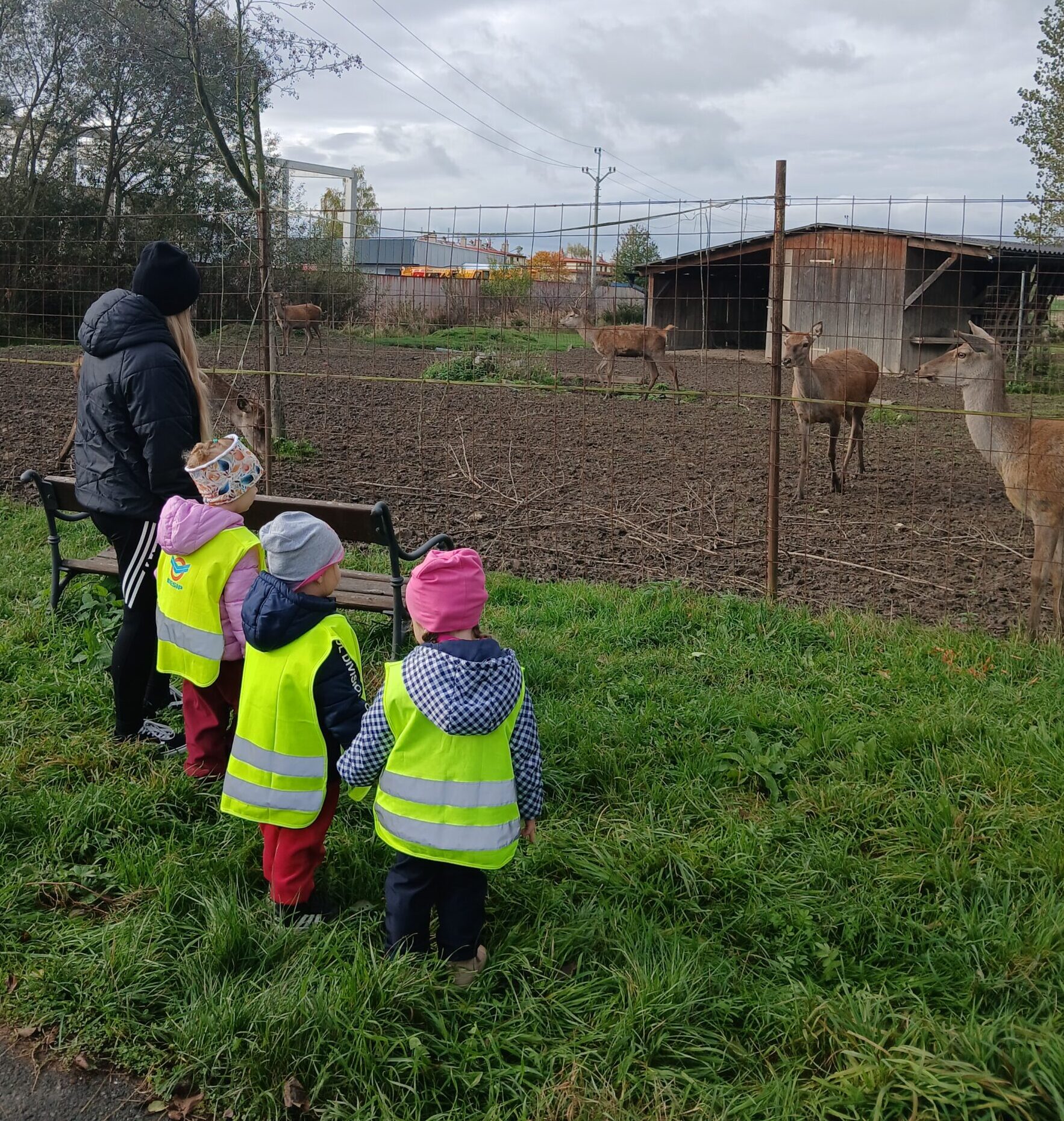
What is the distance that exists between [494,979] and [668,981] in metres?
0.47

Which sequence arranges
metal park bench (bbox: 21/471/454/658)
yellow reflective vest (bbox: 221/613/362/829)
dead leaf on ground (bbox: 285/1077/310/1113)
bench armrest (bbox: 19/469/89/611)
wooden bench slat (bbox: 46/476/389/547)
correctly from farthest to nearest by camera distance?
bench armrest (bbox: 19/469/89/611) < wooden bench slat (bbox: 46/476/389/547) < metal park bench (bbox: 21/471/454/658) < yellow reflective vest (bbox: 221/613/362/829) < dead leaf on ground (bbox: 285/1077/310/1113)

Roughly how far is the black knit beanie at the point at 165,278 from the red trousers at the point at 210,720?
4.98 ft

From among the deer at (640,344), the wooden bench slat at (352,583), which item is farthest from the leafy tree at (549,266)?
the deer at (640,344)

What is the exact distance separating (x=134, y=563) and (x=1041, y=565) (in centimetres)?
494

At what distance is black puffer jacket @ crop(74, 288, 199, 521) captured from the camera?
13.7 ft

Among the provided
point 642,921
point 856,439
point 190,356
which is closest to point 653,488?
point 856,439

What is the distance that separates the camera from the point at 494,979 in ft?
9.59

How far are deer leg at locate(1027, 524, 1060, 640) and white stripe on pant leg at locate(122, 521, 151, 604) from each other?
4687 millimetres

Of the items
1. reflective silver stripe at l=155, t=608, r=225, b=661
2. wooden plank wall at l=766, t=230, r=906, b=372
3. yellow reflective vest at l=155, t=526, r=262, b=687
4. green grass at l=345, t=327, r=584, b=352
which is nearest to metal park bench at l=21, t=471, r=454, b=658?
yellow reflective vest at l=155, t=526, r=262, b=687

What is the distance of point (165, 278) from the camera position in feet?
14.1

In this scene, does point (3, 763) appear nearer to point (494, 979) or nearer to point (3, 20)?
point (494, 979)

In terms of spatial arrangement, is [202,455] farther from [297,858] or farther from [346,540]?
[346,540]

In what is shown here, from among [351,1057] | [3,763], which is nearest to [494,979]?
[351,1057]

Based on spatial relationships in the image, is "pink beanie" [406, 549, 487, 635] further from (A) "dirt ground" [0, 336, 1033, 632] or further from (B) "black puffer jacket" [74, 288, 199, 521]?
(A) "dirt ground" [0, 336, 1033, 632]
